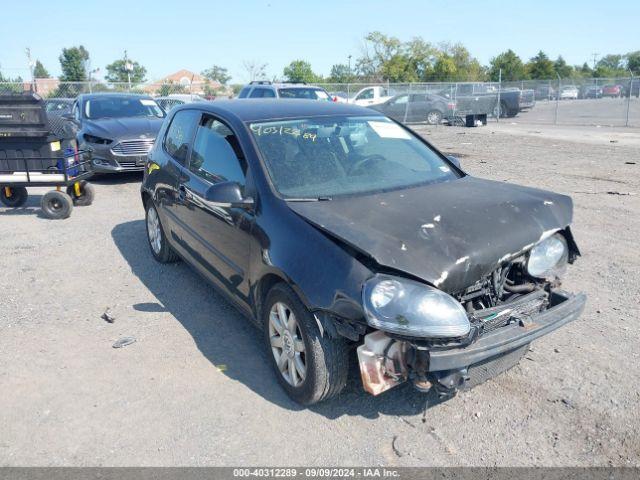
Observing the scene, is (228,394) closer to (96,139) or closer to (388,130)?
(388,130)

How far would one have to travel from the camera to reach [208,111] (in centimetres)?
473

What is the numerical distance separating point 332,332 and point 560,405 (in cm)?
146

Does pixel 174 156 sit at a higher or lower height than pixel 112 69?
lower

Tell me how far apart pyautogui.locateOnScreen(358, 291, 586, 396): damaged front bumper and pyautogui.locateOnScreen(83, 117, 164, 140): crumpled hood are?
8.85 m

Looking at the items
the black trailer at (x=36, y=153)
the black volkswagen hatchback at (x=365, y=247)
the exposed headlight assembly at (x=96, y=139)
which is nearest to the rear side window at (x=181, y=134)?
the black volkswagen hatchback at (x=365, y=247)

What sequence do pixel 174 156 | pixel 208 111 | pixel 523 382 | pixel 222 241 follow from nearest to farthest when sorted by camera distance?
pixel 523 382 < pixel 222 241 < pixel 208 111 < pixel 174 156

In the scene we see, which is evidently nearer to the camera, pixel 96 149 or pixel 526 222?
pixel 526 222

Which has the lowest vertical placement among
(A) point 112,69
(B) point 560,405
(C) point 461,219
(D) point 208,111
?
→ (B) point 560,405

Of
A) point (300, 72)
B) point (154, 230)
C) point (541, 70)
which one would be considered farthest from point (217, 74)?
point (154, 230)

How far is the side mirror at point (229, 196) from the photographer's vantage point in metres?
3.66

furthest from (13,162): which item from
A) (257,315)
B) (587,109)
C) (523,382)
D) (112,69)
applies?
(112,69)

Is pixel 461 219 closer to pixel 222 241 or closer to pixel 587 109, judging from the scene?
pixel 222 241

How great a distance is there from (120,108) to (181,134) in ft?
24.9

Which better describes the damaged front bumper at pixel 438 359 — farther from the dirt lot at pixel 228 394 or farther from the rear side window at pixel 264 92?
the rear side window at pixel 264 92
